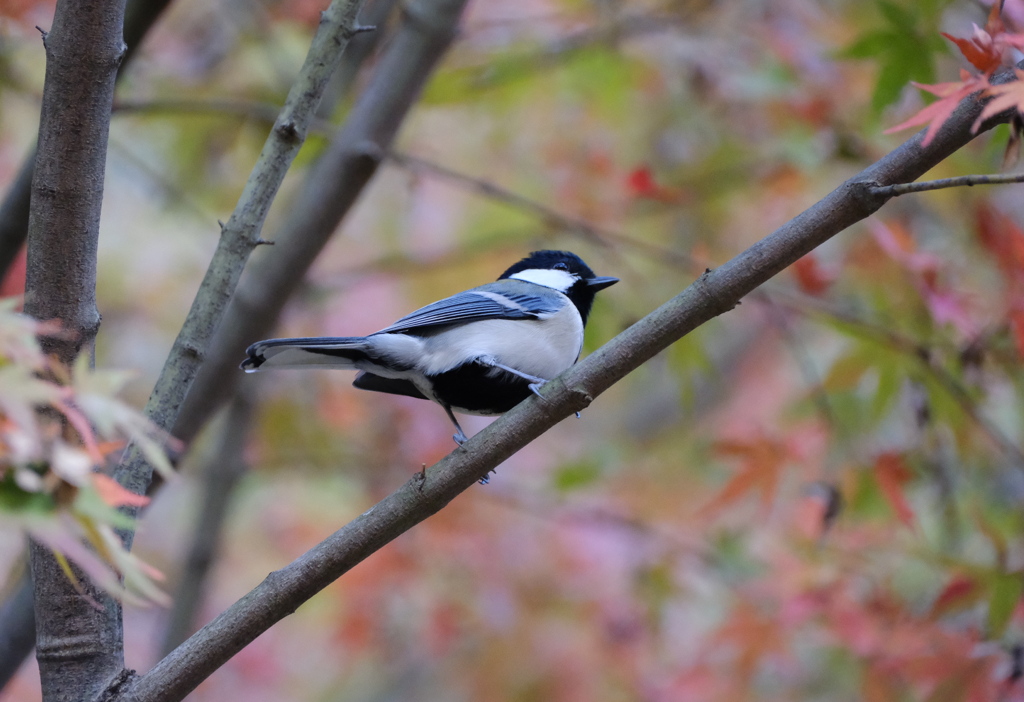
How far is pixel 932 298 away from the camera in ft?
7.94

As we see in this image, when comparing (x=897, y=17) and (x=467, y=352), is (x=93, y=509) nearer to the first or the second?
(x=467, y=352)

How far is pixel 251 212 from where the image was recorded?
1.52 m

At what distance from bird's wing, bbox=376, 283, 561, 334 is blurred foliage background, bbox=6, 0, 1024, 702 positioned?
301 mm

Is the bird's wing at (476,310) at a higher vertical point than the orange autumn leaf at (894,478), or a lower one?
higher

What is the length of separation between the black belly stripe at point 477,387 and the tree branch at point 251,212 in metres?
0.72

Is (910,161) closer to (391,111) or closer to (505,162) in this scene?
(391,111)

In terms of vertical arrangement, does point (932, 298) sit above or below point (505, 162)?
below

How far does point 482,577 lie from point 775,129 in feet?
8.16

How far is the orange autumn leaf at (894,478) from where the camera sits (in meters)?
2.43

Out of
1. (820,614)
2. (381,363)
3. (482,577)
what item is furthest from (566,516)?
(381,363)

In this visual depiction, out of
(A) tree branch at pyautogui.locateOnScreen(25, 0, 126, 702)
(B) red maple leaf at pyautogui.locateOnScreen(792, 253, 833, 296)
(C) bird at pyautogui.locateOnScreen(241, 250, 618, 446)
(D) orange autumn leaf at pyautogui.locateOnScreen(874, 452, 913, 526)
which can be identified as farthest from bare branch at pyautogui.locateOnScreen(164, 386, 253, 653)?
(D) orange autumn leaf at pyautogui.locateOnScreen(874, 452, 913, 526)

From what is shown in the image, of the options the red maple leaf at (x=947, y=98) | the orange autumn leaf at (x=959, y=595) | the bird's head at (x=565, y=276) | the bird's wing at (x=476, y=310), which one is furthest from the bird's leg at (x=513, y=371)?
the orange autumn leaf at (x=959, y=595)

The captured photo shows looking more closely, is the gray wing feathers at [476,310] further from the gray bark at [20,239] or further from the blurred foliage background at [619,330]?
the gray bark at [20,239]

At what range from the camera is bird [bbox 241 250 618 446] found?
6.79 ft
